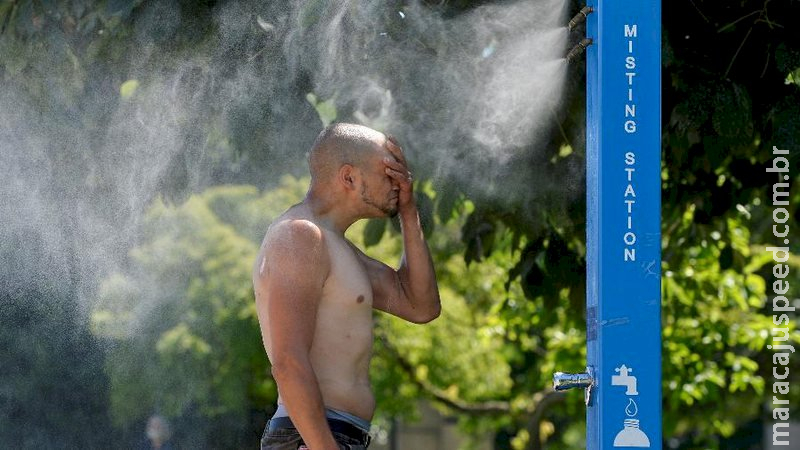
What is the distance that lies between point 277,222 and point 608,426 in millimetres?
927

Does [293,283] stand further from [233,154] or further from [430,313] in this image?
[233,154]

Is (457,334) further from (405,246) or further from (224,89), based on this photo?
(405,246)

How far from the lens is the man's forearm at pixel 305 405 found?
3043mm

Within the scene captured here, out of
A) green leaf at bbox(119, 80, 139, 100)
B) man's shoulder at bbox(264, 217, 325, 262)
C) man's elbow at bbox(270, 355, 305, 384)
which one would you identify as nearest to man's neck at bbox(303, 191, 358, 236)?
man's shoulder at bbox(264, 217, 325, 262)

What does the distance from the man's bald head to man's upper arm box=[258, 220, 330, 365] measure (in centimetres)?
19

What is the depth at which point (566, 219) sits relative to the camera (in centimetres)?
526

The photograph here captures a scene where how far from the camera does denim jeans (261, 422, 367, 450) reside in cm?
319

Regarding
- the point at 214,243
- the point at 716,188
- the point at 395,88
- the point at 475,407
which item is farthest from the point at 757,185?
the point at 475,407

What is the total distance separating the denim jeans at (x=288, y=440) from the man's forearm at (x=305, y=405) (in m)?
0.12

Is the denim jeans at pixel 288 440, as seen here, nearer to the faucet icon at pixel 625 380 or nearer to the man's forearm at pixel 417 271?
the man's forearm at pixel 417 271

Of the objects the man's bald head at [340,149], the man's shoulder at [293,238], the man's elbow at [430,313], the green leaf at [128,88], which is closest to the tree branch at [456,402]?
the green leaf at [128,88]

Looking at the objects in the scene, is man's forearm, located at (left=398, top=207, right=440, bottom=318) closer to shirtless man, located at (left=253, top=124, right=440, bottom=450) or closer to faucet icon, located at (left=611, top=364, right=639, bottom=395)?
shirtless man, located at (left=253, top=124, right=440, bottom=450)

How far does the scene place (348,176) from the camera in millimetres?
3338

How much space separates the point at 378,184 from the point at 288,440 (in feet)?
2.21
